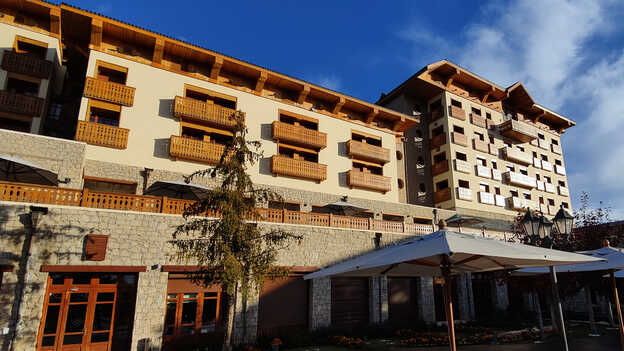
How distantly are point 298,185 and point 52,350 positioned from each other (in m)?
13.7

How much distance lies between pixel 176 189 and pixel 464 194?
22010 mm

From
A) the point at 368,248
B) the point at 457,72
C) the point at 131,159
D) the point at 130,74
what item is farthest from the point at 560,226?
the point at 457,72

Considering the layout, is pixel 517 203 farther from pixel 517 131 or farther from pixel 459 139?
pixel 459 139

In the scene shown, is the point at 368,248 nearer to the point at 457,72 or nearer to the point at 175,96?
the point at 175,96

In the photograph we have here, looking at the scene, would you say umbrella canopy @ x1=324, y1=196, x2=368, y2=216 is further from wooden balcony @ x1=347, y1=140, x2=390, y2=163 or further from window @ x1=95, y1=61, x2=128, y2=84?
window @ x1=95, y1=61, x2=128, y2=84

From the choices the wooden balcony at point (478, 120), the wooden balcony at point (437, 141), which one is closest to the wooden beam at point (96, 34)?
the wooden balcony at point (437, 141)

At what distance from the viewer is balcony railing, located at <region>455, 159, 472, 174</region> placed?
2964cm

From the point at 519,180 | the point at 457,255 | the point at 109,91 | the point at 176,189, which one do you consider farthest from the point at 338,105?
the point at 519,180

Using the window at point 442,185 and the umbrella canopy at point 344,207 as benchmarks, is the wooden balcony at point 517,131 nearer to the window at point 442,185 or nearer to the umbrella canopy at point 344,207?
the window at point 442,185

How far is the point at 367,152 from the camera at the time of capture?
2486 centimetres

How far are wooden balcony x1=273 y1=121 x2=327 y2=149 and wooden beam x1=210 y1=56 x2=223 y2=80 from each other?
433 centimetres

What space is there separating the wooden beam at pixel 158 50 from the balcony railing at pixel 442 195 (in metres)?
22.5

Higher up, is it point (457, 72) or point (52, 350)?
point (457, 72)

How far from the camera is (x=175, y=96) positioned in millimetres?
19250
